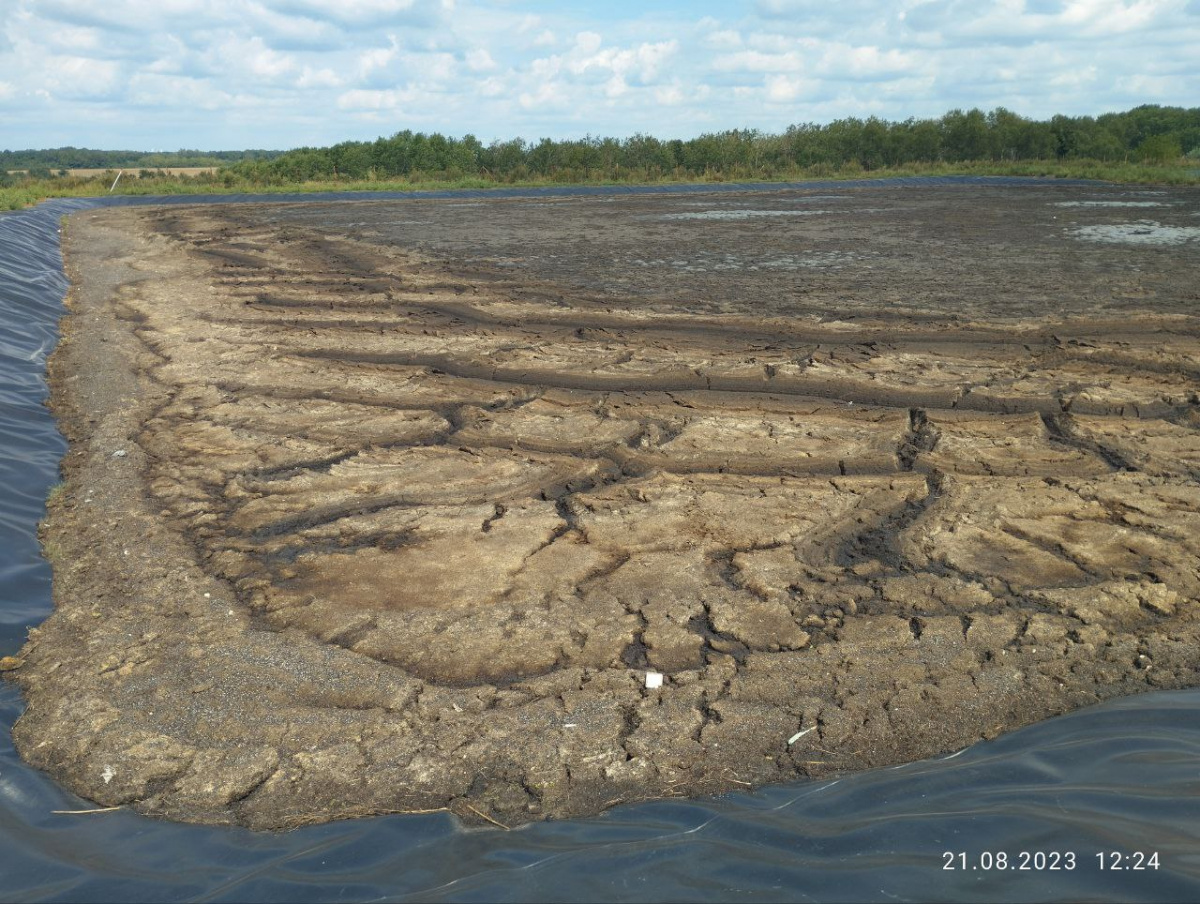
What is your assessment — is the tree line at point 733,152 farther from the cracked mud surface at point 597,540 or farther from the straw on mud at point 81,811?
the straw on mud at point 81,811

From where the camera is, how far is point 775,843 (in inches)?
96.0

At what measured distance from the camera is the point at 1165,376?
6855 mm

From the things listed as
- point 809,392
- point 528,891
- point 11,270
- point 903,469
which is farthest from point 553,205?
point 528,891

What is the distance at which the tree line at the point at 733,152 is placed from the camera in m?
33.3

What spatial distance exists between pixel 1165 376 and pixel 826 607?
14.5 feet

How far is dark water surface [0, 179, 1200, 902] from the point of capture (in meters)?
2.23

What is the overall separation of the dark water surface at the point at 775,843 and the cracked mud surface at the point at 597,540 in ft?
0.61

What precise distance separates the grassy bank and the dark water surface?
81.2 ft

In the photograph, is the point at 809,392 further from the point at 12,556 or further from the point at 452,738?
the point at 12,556

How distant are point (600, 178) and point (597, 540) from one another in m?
28.3
